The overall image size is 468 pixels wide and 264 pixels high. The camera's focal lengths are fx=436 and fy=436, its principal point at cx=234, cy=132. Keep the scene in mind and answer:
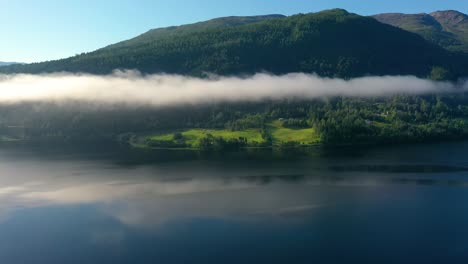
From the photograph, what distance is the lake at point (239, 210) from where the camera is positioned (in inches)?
1190

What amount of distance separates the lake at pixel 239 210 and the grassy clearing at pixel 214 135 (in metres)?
13.5

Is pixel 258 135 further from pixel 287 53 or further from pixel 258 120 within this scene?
pixel 287 53

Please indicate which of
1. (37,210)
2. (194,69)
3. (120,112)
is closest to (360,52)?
(194,69)

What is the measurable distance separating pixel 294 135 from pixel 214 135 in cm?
1522

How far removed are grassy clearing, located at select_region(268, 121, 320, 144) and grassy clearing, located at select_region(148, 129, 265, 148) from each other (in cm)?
304

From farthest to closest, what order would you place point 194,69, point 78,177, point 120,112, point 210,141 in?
point 194,69 → point 120,112 → point 210,141 → point 78,177

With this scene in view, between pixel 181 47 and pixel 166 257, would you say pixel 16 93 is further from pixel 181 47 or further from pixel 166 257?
pixel 166 257

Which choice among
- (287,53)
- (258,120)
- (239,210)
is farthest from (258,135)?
(287,53)

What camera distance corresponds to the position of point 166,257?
29.5 m

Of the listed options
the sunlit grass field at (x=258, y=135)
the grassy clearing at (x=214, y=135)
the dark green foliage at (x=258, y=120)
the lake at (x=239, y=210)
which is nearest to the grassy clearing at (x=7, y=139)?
the dark green foliage at (x=258, y=120)

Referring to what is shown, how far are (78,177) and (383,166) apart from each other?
4013 centimetres

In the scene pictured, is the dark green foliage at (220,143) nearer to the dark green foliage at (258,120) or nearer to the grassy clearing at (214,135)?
the dark green foliage at (258,120)

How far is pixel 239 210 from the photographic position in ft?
129

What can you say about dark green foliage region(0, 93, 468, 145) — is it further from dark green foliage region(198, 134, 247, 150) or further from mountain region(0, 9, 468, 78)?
mountain region(0, 9, 468, 78)
